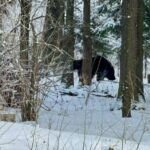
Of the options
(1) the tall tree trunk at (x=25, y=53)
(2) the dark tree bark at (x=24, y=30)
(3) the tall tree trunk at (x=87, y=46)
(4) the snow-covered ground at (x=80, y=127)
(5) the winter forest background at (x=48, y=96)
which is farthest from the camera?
(3) the tall tree trunk at (x=87, y=46)

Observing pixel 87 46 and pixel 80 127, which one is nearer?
pixel 80 127

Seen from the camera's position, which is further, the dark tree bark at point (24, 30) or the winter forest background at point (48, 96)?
the dark tree bark at point (24, 30)

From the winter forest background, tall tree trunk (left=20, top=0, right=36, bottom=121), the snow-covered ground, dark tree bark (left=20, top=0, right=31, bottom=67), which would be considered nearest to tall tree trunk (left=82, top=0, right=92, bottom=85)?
the snow-covered ground

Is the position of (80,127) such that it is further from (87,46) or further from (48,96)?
(87,46)

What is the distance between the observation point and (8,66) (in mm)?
10727

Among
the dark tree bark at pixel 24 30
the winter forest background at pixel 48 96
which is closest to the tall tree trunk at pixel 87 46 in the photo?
the winter forest background at pixel 48 96

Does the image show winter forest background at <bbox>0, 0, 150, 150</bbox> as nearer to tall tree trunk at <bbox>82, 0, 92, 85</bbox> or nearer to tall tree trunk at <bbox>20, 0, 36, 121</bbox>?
tall tree trunk at <bbox>20, 0, 36, 121</bbox>

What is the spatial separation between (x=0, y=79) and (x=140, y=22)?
41.0 feet

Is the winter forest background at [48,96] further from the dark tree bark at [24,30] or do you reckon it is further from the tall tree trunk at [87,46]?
the tall tree trunk at [87,46]

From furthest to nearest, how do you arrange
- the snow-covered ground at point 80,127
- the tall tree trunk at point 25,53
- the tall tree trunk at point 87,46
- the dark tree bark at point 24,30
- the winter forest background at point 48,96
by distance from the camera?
the tall tree trunk at point 87,46 < the dark tree bark at point 24,30 < the tall tree trunk at point 25,53 < the winter forest background at point 48,96 < the snow-covered ground at point 80,127

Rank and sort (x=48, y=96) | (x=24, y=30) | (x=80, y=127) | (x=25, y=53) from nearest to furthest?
(x=24, y=30) → (x=25, y=53) → (x=80, y=127) → (x=48, y=96)

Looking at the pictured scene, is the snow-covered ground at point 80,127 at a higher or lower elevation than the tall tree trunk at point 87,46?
lower

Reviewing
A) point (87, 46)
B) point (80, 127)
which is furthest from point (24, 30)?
point (87, 46)

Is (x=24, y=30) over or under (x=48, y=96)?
over
